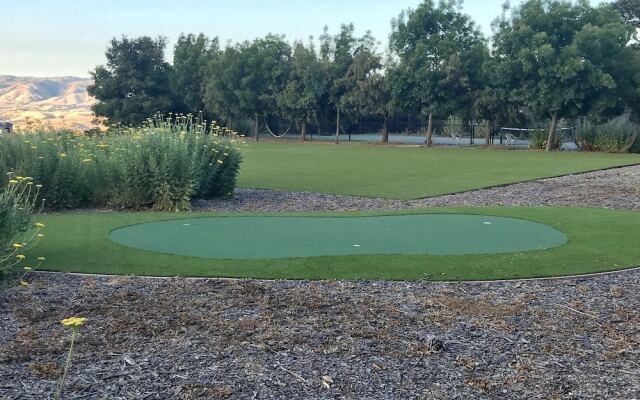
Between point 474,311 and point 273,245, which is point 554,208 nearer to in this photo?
→ point 273,245

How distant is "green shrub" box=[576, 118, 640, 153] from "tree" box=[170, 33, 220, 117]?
2449cm

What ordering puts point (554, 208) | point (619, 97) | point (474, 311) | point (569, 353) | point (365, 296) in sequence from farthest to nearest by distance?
point (619, 97) < point (554, 208) < point (365, 296) < point (474, 311) < point (569, 353)

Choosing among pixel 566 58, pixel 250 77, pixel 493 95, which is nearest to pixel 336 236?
pixel 566 58

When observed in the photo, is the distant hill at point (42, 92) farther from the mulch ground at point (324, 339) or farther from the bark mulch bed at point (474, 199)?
the mulch ground at point (324, 339)

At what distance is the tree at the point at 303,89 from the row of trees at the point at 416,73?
67 mm

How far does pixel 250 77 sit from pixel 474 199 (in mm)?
30185

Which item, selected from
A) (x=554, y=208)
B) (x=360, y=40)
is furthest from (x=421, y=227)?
(x=360, y=40)

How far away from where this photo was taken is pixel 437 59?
116 feet

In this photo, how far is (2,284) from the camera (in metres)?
6.52

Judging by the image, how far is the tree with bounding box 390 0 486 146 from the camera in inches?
1361

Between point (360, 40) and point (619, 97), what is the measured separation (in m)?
16.2

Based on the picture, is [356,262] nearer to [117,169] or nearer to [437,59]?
[117,169]

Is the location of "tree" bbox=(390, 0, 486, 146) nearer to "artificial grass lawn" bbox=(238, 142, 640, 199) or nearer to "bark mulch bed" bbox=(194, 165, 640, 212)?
"artificial grass lawn" bbox=(238, 142, 640, 199)


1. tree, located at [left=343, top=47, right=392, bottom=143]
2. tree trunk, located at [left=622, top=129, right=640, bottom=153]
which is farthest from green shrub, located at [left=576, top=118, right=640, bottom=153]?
tree, located at [left=343, top=47, right=392, bottom=143]
